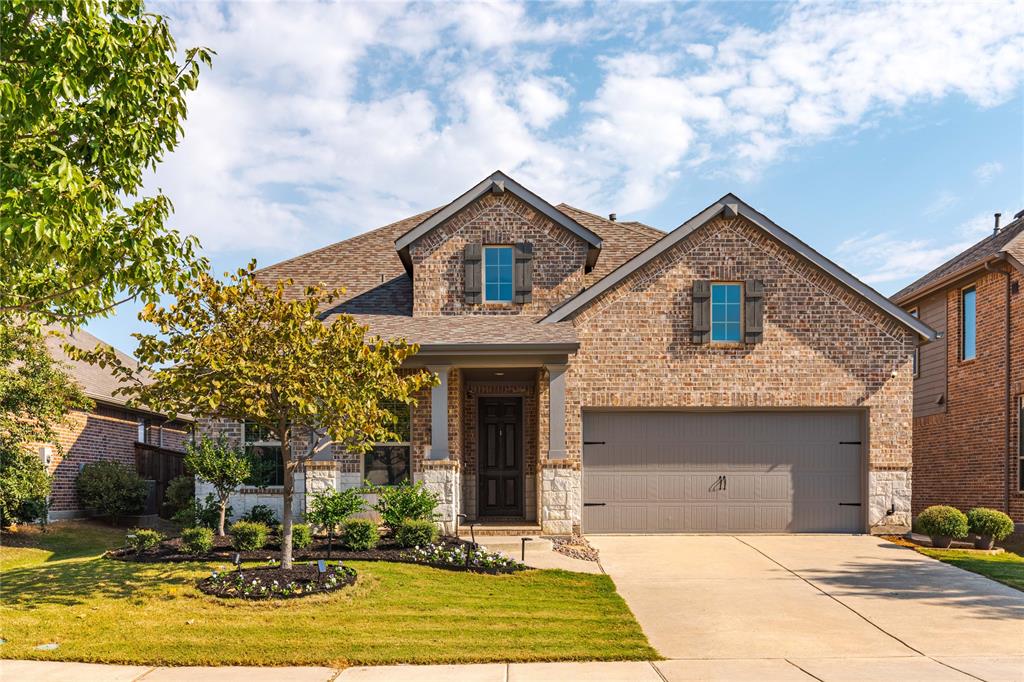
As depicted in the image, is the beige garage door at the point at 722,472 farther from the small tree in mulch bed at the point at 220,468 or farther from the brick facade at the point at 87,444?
the brick facade at the point at 87,444

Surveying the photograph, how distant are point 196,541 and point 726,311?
10.5 m

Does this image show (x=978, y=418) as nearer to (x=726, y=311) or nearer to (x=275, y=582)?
(x=726, y=311)

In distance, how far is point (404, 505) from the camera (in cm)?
1391

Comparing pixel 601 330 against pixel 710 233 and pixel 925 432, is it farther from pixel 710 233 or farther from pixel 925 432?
pixel 925 432

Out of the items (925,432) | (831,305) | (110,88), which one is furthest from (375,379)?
(925,432)

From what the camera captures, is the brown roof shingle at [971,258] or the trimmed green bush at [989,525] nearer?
the trimmed green bush at [989,525]

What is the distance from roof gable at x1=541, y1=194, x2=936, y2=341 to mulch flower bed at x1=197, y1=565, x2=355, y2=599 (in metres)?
6.86

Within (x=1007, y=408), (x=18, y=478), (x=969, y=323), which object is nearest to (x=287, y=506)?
(x=18, y=478)

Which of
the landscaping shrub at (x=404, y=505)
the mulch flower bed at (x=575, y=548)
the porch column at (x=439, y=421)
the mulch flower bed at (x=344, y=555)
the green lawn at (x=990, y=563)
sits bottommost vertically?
the green lawn at (x=990, y=563)

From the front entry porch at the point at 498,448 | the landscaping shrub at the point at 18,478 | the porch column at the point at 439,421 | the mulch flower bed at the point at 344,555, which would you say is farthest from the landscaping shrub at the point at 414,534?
the landscaping shrub at the point at 18,478

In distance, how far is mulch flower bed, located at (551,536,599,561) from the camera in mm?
13320

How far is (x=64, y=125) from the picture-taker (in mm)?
8602

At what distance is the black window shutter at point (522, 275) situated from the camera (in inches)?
672

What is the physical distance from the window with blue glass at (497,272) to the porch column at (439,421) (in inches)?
107
